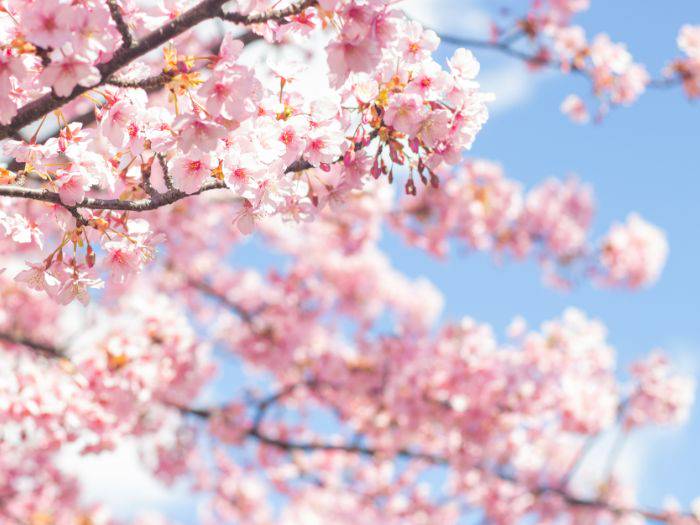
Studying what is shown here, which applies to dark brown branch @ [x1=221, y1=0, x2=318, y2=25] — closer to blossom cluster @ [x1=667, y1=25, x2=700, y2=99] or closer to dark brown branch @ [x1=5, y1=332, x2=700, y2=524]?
dark brown branch @ [x1=5, y1=332, x2=700, y2=524]

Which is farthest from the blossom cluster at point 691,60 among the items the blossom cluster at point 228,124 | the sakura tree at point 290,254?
the blossom cluster at point 228,124

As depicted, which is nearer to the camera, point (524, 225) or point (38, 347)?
point (38, 347)

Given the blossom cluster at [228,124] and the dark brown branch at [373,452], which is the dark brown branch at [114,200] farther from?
the dark brown branch at [373,452]

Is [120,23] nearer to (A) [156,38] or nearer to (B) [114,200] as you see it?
(A) [156,38]

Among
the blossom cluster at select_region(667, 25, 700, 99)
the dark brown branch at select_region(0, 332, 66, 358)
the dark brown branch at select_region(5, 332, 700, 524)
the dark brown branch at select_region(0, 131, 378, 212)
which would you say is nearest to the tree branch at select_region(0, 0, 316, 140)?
the dark brown branch at select_region(0, 131, 378, 212)

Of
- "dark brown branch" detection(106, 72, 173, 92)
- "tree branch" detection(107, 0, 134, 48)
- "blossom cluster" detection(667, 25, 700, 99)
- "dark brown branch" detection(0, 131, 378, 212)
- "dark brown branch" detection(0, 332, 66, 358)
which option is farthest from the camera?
"blossom cluster" detection(667, 25, 700, 99)

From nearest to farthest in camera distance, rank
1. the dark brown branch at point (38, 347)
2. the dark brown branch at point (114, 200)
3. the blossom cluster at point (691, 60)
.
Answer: the dark brown branch at point (114, 200) < the dark brown branch at point (38, 347) < the blossom cluster at point (691, 60)

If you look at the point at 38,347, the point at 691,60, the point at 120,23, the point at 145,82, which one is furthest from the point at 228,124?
the point at 691,60

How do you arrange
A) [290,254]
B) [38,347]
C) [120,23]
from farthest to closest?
[290,254], [38,347], [120,23]

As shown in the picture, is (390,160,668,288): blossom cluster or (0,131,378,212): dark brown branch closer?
(0,131,378,212): dark brown branch

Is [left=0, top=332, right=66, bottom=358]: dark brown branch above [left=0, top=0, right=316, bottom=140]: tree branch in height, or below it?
above

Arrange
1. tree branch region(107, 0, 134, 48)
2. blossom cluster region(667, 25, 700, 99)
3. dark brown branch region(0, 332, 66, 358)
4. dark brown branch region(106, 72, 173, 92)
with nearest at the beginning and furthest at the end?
tree branch region(107, 0, 134, 48) < dark brown branch region(106, 72, 173, 92) < dark brown branch region(0, 332, 66, 358) < blossom cluster region(667, 25, 700, 99)

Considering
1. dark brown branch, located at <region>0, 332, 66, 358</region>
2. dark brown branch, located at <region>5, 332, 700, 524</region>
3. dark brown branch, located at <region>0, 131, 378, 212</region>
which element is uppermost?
dark brown branch, located at <region>5, 332, 700, 524</region>

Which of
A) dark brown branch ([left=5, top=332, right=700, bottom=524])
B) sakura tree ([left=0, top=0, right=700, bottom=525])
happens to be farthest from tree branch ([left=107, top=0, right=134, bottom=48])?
dark brown branch ([left=5, top=332, right=700, bottom=524])
